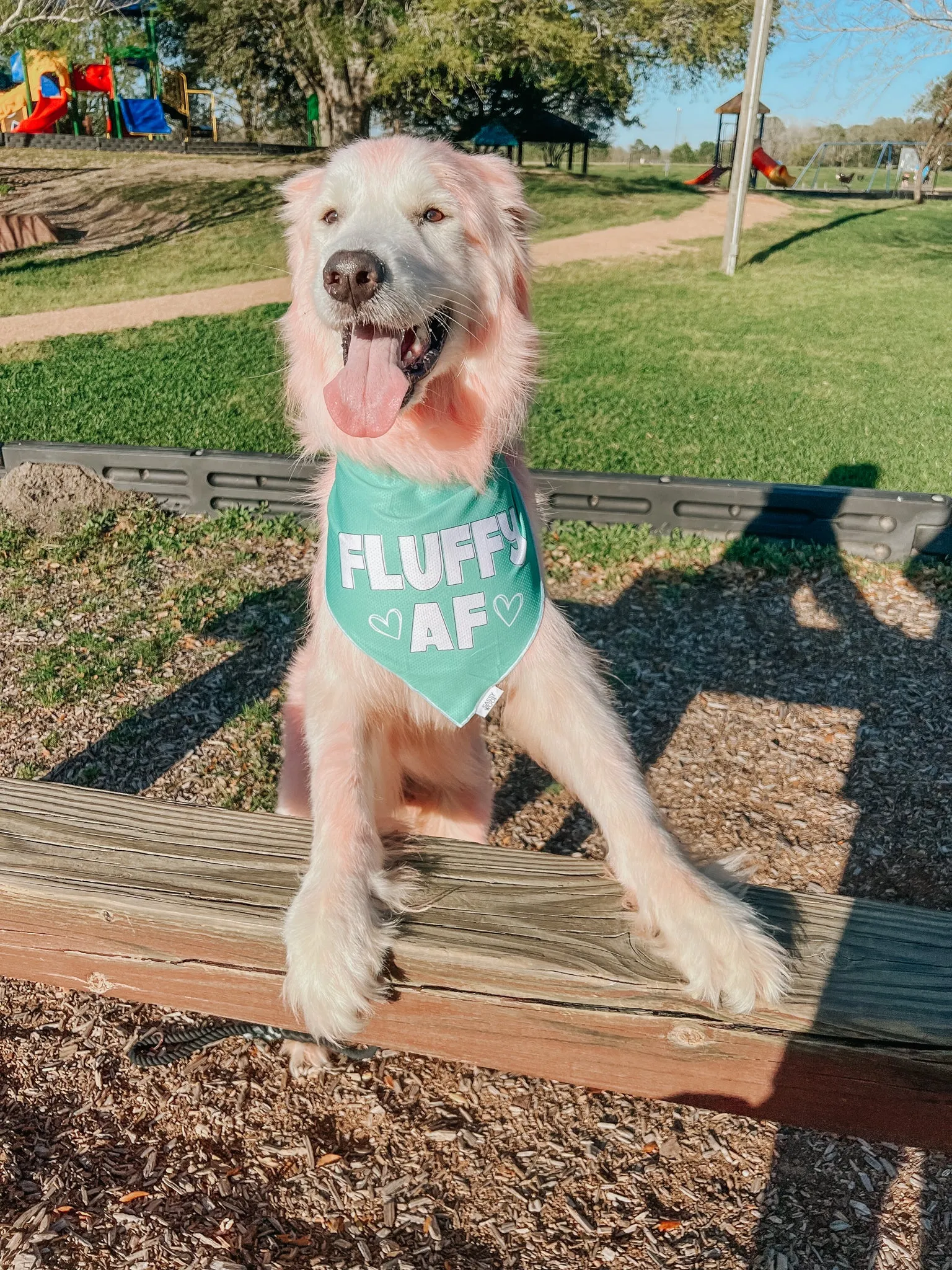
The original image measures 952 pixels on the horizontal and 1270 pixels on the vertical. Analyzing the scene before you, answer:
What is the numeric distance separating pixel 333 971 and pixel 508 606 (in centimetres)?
97

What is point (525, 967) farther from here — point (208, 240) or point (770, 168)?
point (770, 168)

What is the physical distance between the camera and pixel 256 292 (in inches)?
621

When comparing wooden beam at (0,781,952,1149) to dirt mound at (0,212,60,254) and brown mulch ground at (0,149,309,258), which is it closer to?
brown mulch ground at (0,149,309,258)

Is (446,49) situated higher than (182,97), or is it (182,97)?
(446,49)

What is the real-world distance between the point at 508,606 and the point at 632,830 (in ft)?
2.00

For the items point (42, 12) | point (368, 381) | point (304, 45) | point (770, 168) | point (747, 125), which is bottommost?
point (368, 381)

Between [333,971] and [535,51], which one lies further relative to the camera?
[535,51]

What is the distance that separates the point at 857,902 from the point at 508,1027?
598mm

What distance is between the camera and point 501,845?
145 inches

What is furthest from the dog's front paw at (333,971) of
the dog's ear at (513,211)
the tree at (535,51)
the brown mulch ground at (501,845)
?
the tree at (535,51)

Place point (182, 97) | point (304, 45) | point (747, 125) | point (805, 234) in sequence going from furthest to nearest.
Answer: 1. point (182, 97)
2. point (304, 45)
3. point (805, 234)
4. point (747, 125)

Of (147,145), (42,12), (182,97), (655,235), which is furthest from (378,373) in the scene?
(182,97)

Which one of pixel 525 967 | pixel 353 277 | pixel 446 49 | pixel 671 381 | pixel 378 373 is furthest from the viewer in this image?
pixel 446 49

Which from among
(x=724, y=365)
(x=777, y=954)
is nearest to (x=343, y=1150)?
(x=777, y=954)
